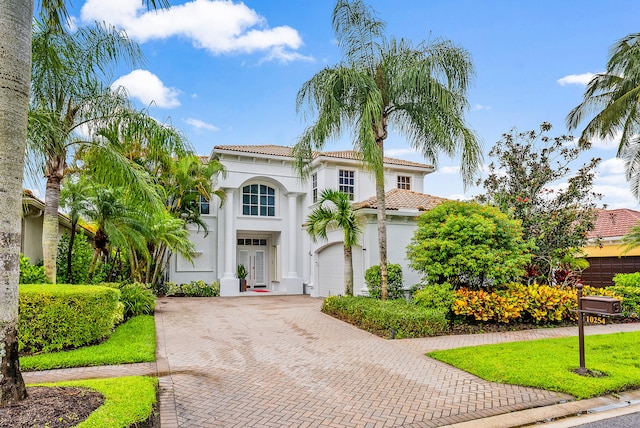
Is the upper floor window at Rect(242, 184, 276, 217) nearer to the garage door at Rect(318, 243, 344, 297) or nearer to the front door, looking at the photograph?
the front door

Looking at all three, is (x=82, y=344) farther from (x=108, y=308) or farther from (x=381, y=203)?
(x=381, y=203)

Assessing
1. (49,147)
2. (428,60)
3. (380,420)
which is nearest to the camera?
(380,420)

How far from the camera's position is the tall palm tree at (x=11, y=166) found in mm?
4133

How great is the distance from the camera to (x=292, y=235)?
2286 centimetres

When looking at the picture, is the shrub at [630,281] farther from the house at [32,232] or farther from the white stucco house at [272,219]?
the house at [32,232]

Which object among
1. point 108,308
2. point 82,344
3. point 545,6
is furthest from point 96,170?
point 545,6

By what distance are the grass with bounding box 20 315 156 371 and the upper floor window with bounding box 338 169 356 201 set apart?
42.4 ft

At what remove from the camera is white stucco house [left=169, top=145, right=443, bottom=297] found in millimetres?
20625

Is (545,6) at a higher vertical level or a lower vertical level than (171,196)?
higher

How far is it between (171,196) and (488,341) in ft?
50.2

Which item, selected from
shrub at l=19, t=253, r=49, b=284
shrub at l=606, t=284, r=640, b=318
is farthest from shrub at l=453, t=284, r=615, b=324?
shrub at l=19, t=253, r=49, b=284

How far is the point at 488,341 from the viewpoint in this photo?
962 cm

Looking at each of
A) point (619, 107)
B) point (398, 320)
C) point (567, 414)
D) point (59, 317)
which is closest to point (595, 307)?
point (567, 414)

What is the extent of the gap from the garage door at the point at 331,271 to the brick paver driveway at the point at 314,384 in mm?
7490
